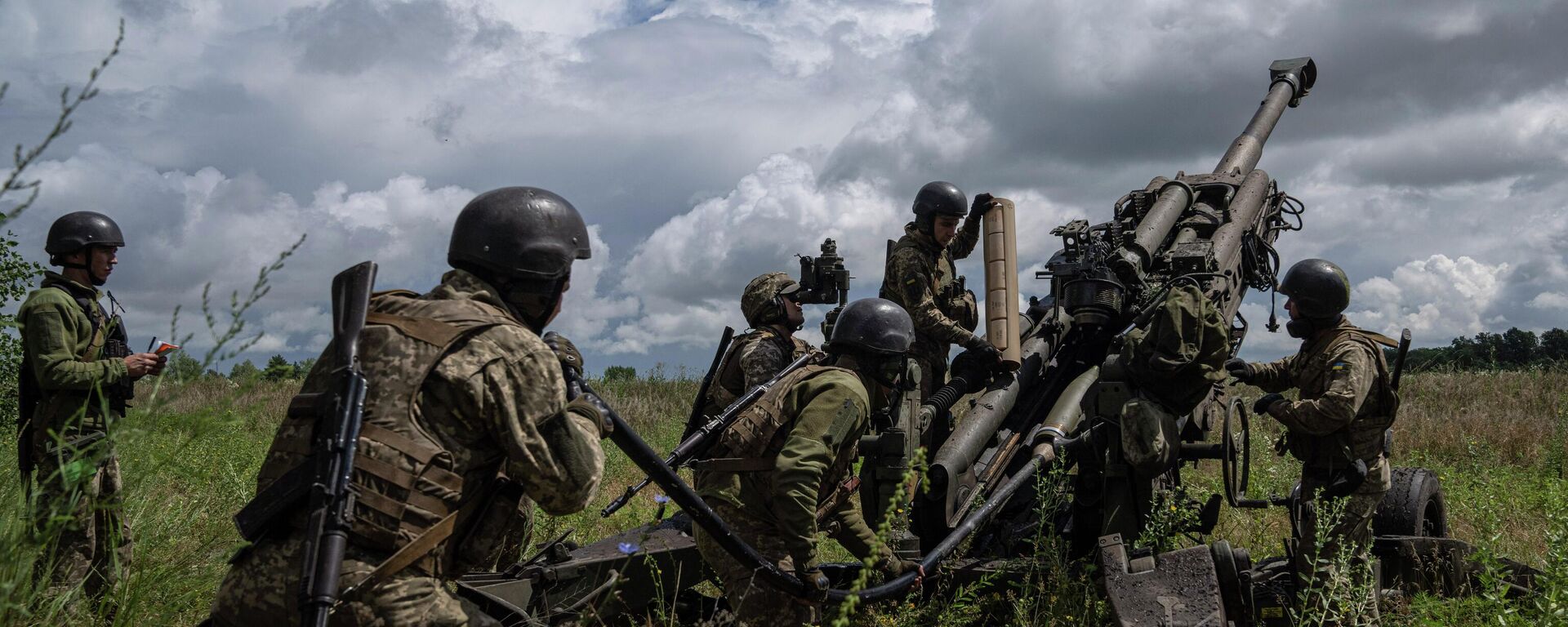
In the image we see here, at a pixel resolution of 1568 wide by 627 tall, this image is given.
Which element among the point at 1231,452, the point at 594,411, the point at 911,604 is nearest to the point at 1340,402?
the point at 1231,452

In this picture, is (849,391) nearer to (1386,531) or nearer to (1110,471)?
(1110,471)

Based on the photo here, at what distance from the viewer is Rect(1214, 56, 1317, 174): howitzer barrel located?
9.00 metres

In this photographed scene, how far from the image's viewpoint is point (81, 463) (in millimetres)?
2760

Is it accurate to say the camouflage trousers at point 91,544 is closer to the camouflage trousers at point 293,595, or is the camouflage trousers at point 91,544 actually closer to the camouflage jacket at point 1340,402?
the camouflage trousers at point 293,595

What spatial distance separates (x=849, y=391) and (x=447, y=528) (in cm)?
189

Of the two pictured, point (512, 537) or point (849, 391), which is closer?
point (512, 537)

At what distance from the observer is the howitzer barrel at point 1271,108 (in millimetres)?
9000

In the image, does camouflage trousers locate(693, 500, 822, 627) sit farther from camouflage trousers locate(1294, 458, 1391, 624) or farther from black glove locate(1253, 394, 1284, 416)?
black glove locate(1253, 394, 1284, 416)

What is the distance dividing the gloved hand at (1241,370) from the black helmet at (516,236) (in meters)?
4.33

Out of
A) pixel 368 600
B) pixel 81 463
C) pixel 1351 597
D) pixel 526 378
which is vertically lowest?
pixel 1351 597

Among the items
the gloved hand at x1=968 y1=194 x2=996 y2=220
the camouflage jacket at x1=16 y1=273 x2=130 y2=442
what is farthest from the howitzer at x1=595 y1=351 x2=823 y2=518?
the camouflage jacket at x1=16 y1=273 x2=130 y2=442

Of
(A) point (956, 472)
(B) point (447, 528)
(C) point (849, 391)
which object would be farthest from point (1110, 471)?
(B) point (447, 528)

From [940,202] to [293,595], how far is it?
529cm

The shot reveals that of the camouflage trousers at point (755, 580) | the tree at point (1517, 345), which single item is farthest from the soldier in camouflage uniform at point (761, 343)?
the tree at point (1517, 345)
